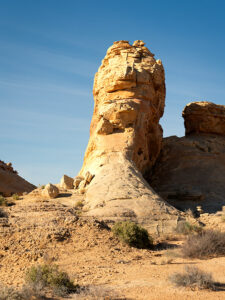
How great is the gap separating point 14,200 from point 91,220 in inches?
241

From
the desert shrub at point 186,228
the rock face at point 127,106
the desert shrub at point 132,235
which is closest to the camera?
the desert shrub at point 132,235

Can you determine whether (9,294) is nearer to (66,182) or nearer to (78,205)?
(78,205)

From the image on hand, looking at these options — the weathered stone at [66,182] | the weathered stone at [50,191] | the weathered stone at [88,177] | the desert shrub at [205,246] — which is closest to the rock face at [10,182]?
the weathered stone at [66,182]

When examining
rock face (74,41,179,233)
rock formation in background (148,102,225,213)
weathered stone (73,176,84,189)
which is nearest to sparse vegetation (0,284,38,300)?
rock face (74,41,179,233)

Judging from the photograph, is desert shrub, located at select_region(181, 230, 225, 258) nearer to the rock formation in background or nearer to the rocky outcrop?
the rock formation in background

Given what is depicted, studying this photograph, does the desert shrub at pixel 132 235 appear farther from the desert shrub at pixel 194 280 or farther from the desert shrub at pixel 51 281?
the desert shrub at pixel 51 281

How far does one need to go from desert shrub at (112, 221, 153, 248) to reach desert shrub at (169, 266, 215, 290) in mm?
4106

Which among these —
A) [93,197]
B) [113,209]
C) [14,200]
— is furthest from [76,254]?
[14,200]

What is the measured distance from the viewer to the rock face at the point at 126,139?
1490 cm

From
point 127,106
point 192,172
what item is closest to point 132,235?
point 127,106

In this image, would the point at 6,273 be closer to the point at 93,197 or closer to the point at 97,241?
the point at 97,241

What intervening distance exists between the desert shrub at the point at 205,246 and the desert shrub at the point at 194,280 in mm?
3283

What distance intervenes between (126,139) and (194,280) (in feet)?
42.4

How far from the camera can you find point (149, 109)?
22.1 metres
